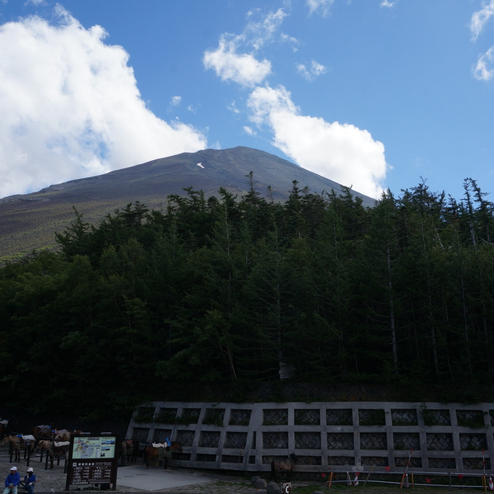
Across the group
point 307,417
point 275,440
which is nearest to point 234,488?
point 275,440

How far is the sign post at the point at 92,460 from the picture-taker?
1623cm

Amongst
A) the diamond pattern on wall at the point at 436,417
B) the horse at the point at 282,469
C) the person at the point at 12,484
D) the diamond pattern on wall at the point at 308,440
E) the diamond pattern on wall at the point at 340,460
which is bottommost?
the horse at the point at 282,469

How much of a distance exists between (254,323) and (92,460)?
11890mm

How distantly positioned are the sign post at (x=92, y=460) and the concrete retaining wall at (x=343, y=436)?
23.2 ft

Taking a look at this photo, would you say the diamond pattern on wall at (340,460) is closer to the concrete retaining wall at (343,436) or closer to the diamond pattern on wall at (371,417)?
the concrete retaining wall at (343,436)

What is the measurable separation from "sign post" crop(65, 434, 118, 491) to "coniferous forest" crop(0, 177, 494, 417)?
7834 mm

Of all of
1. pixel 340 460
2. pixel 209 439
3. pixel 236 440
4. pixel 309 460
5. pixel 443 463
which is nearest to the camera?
pixel 443 463

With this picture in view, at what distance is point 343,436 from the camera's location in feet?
69.8

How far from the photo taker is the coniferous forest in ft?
75.2

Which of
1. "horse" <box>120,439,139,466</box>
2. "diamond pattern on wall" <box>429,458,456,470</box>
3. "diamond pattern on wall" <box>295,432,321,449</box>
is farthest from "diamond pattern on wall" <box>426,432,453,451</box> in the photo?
"horse" <box>120,439,139,466</box>

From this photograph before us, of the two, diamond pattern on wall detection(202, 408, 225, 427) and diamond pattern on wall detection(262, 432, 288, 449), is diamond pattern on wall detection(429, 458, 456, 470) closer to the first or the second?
diamond pattern on wall detection(262, 432, 288, 449)

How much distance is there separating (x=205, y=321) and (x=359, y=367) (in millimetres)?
9523

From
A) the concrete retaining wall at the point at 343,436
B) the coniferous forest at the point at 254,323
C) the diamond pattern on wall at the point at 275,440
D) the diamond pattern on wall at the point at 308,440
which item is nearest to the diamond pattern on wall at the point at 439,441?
the concrete retaining wall at the point at 343,436

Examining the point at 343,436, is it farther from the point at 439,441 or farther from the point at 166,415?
the point at 166,415
